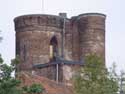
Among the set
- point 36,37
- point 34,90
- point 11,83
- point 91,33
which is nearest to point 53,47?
point 36,37

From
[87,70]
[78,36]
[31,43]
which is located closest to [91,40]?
[78,36]

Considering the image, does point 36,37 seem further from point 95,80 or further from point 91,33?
point 95,80

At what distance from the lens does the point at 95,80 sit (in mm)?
29062

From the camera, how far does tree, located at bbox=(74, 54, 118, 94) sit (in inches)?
1128

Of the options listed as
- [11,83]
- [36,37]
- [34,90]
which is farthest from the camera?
[36,37]

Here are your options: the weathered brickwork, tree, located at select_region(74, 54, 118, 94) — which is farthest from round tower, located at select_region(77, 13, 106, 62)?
tree, located at select_region(74, 54, 118, 94)

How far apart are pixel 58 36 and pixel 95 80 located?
25.0 m

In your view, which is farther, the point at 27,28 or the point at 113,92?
the point at 27,28

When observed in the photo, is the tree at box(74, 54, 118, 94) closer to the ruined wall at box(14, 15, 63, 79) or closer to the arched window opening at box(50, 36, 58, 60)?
the ruined wall at box(14, 15, 63, 79)

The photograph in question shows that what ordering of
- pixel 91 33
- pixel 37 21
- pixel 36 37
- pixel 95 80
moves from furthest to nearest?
1. pixel 91 33
2. pixel 37 21
3. pixel 36 37
4. pixel 95 80

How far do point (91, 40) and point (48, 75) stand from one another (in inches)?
307

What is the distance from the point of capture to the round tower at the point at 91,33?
53.8 metres

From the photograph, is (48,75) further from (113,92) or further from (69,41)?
(113,92)

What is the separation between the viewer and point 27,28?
53281 mm
